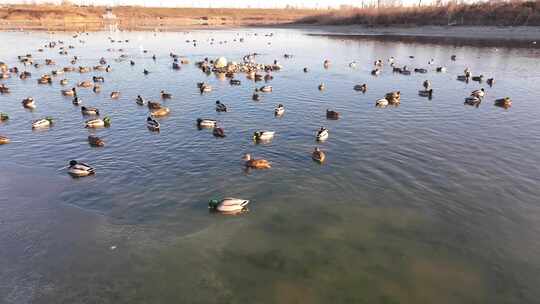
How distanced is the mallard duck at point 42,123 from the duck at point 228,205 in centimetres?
2253

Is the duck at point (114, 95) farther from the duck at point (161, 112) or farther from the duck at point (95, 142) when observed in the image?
the duck at point (95, 142)

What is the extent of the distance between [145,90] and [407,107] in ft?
108

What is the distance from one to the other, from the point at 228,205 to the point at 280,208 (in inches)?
118

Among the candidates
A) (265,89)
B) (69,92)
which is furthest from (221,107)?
(69,92)

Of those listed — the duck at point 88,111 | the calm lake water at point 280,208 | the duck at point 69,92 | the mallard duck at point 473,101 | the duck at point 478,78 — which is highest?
the duck at point 478,78

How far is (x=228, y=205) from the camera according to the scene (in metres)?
20.3

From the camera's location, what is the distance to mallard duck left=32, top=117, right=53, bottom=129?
3362cm

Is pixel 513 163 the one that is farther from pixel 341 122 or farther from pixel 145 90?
pixel 145 90

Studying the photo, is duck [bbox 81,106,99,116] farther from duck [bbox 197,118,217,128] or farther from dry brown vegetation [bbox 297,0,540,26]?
dry brown vegetation [bbox 297,0,540,26]

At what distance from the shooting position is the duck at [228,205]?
2036cm

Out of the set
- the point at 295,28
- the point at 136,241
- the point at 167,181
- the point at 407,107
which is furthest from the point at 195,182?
the point at 295,28

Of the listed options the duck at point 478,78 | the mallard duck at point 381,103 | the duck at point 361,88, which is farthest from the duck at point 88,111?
the duck at point 478,78

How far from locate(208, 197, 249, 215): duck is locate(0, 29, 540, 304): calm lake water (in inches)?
19.5

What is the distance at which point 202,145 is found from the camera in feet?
98.8
